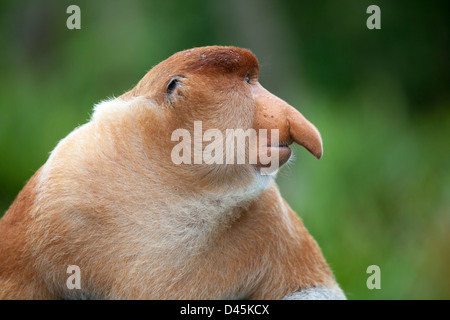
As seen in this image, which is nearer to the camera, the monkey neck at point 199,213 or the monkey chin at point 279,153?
the monkey chin at point 279,153

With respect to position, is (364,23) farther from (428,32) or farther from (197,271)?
(197,271)

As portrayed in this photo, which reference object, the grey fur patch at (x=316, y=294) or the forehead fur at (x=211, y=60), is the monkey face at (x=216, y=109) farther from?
the grey fur patch at (x=316, y=294)

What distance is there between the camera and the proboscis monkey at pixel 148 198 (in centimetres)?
204

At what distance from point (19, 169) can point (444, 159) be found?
12.1 ft

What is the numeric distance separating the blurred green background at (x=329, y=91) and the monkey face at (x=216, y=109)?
2.40m

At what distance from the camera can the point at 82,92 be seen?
6.04 metres

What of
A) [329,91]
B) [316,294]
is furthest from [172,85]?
[329,91]

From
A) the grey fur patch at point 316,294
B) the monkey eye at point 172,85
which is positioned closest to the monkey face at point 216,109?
→ the monkey eye at point 172,85

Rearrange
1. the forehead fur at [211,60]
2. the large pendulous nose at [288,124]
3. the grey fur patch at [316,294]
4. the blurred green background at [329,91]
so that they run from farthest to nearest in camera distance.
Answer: the blurred green background at [329,91] < the grey fur patch at [316,294] < the forehead fur at [211,60] < the large pendulous nose at [288,124]

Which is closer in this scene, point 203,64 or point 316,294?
point 203,64

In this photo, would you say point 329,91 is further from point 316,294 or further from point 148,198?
point 148,198

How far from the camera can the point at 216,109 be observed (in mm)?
2047

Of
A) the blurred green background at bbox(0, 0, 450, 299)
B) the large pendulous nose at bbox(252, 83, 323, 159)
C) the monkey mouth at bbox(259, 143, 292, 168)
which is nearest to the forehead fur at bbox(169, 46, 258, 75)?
the large pendulous nose at bbox(252, 83, 323, 159)

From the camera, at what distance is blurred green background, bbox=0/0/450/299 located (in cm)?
453
